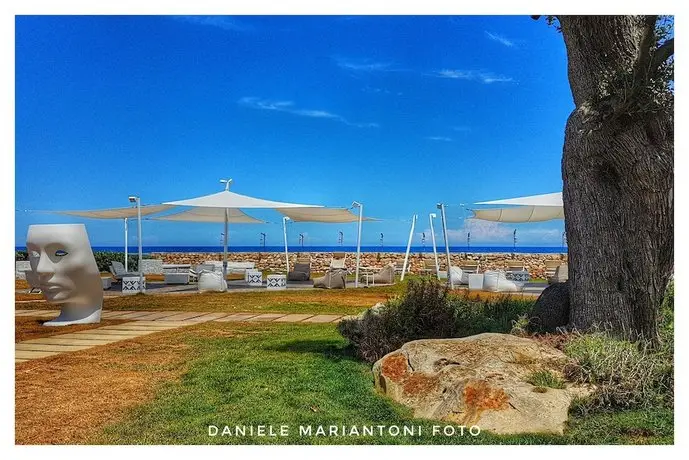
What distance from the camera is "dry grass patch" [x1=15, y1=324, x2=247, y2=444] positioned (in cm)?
458

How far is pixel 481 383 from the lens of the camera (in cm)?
448

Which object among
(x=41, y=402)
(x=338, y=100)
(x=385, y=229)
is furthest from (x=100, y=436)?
(x=385, y=229)

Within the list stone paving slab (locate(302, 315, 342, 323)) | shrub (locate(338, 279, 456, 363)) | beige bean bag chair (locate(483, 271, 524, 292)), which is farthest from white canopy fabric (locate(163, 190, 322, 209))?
shrub (locate(338, 279, 456, 363))

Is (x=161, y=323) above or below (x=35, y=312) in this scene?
below

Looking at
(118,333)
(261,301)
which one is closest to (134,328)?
(118,333)

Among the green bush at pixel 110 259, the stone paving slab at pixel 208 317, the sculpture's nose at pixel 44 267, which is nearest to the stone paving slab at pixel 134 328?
the stone paving slab at pixel 208 317

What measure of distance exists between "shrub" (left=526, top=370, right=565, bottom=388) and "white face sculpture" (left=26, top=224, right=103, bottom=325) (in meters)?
5.92

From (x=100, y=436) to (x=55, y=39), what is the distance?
11.2 feet

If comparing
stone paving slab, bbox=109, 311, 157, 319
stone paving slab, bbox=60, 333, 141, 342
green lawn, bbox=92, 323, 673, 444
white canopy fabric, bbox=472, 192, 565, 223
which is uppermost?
white canopy fabric, bbox=472, 192, 565, 223

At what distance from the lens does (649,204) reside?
17.2ft

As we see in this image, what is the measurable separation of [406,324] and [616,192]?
2.33 meters

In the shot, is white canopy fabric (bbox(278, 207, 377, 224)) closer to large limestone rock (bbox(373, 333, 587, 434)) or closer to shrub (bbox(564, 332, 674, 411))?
large limestone rock (bbox(373, 333, 587, 434))

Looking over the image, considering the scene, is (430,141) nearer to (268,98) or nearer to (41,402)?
(268,98)

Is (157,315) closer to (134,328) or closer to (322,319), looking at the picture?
(134,328)
